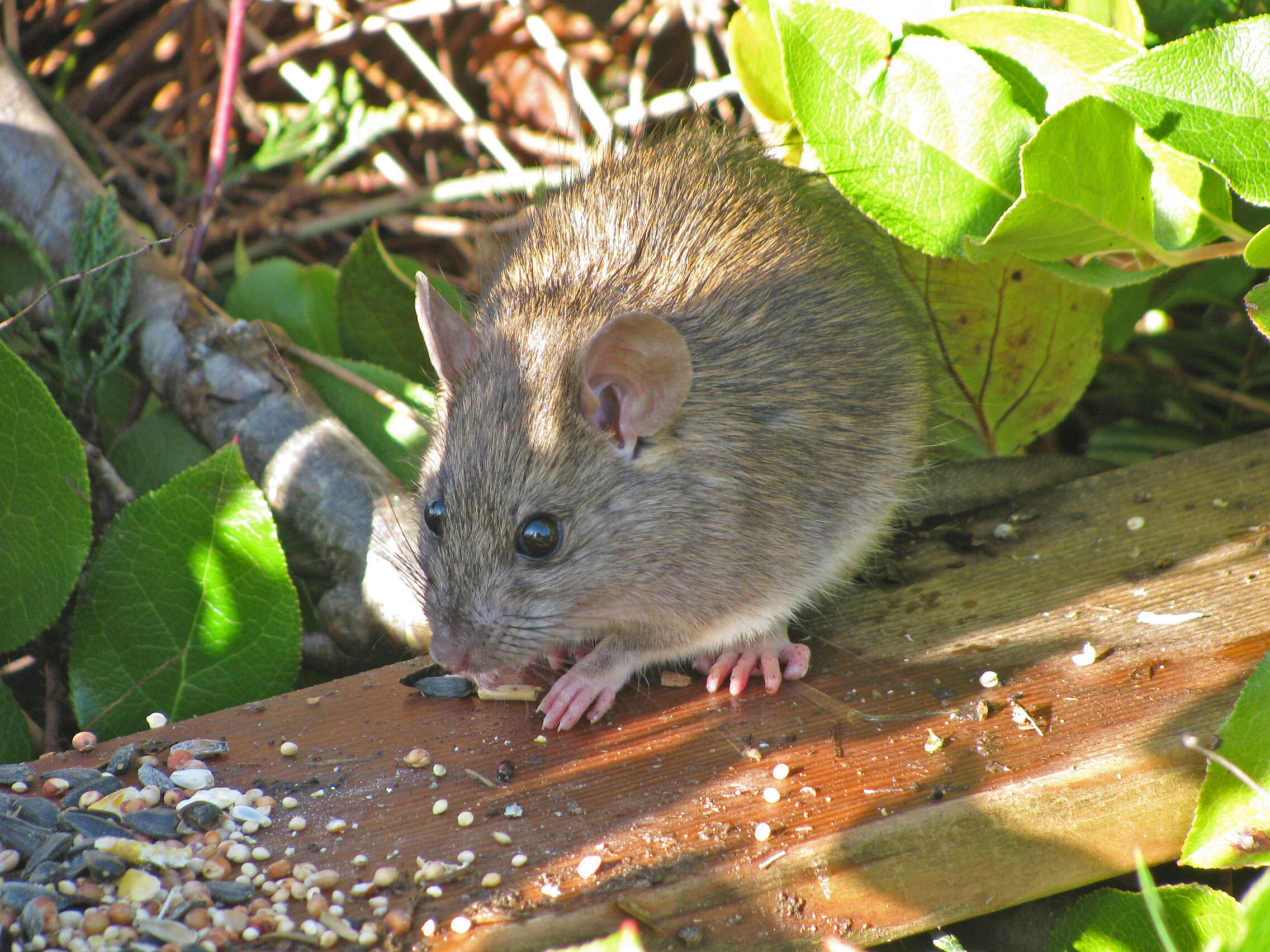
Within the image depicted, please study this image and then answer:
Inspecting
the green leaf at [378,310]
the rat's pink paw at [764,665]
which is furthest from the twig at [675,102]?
the rat's pink paw at [764,665]

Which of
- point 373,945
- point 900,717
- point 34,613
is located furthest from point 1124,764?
point 34,613

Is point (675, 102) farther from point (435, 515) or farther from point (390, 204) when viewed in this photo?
point (435, 515)

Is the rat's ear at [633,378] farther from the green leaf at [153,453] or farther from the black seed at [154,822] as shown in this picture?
the green leaf at [153,453]

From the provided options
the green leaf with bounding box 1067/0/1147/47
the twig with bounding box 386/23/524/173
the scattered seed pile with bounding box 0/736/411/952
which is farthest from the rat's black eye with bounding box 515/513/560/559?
the twig with bounding box 386/23/524/173

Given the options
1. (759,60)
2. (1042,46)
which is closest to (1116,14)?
(1042,46)

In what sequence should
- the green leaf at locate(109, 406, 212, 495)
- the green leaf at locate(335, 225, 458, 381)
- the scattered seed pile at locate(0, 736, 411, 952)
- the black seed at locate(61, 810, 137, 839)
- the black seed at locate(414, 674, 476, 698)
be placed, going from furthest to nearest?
the green leaf at locate(335, 225, 458, 381) → the green leaf at locate(109, 406, 212, 495) → the black seed at locate(414, 674, 476, 698) → the black seed at locate(61, 810, 137, 839) → the scattered seed pile at locate(0, 736, 411, 952)

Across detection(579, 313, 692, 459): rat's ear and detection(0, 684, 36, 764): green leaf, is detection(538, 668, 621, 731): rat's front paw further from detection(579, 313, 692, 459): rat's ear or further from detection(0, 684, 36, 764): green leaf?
detection(0, 684, 36, 764): green leaf
